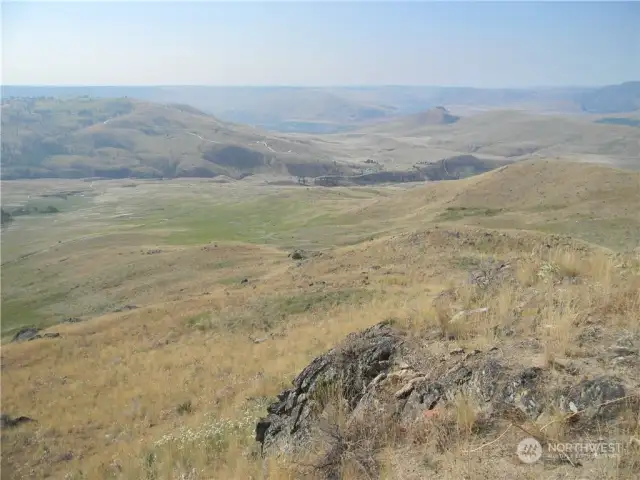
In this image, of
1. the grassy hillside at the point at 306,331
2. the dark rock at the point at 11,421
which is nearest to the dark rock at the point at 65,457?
the grassy hillside at the point at 306,331

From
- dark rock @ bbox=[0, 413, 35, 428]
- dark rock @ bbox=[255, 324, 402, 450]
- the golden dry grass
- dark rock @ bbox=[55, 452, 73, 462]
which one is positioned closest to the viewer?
the golden dry grass

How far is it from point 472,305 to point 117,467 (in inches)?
348

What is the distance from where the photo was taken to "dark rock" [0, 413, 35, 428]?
1731cm

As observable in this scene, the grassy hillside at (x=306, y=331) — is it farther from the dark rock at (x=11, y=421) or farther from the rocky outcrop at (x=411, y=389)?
the dark rock at (x=11, y=421)

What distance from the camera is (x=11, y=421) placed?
17.5 m

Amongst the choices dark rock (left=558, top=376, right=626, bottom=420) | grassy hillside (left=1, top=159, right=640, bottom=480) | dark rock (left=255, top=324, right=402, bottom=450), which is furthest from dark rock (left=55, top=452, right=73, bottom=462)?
dark rock (left=558, top=376, right=626, bottom=420)

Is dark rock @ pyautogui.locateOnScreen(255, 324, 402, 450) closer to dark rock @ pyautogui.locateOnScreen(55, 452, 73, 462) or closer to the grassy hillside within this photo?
the grassy hillside

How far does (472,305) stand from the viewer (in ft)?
34.9

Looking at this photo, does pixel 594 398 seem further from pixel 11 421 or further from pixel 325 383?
pixel 11 421

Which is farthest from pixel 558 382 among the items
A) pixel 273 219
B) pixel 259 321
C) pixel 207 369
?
pixel 273 219

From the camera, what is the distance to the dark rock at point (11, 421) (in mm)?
17312

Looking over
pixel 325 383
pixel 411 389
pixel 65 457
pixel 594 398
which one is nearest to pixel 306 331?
pixel 65 457

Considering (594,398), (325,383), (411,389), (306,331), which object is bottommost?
(306,331)

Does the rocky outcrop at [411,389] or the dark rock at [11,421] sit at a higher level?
the rocky outcrop at [411,389]
